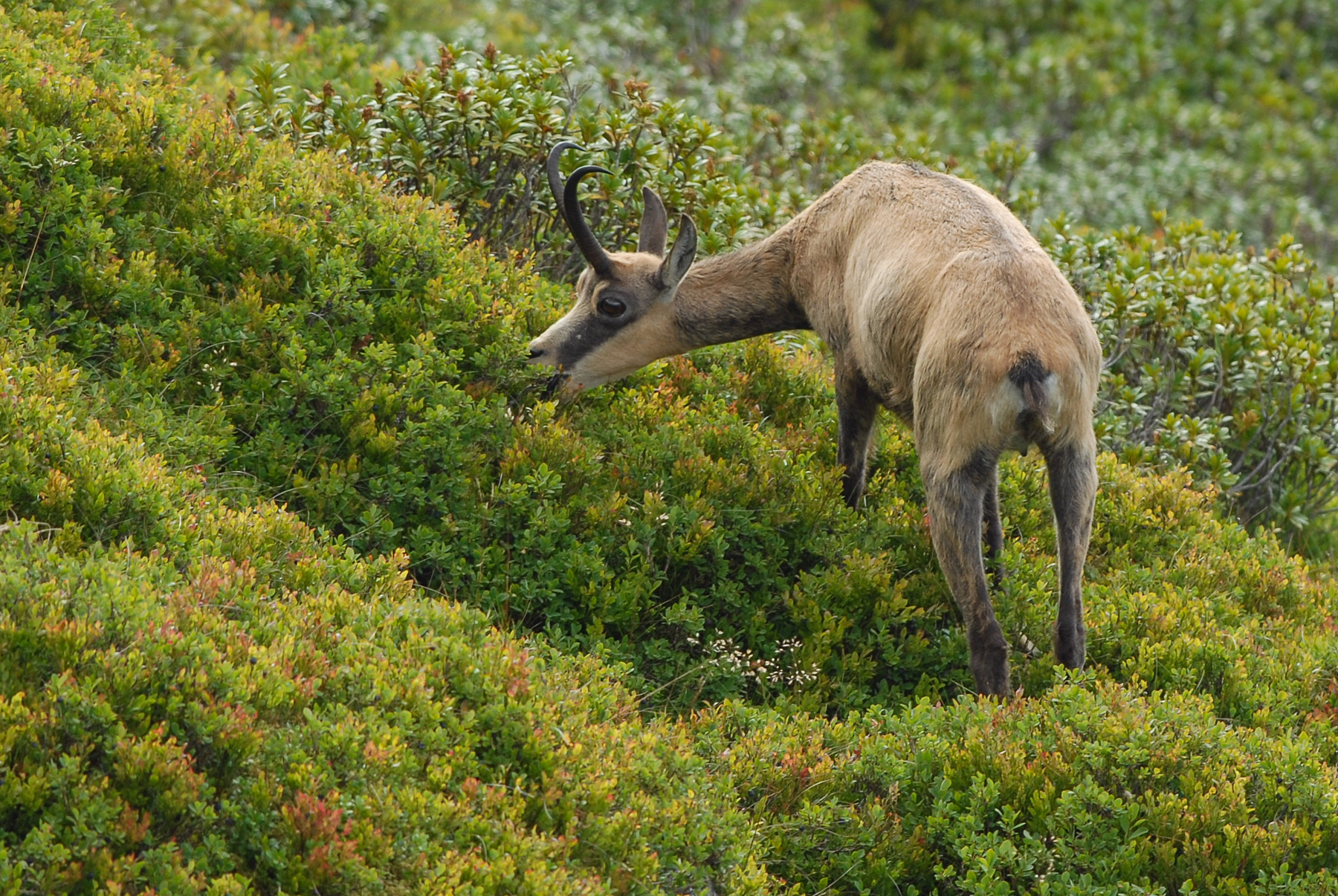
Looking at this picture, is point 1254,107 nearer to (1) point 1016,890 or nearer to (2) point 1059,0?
(2) point 1059,0

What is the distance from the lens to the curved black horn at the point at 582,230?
25.2 ft

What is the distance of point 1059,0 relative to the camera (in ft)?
70.8

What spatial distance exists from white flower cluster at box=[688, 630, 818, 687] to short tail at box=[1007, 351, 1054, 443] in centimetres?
180

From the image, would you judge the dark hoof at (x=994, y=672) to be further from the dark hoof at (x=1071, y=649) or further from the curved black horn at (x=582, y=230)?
the curved black horn at (x=582, y=230)

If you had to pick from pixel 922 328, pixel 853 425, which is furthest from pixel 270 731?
pixel 853 425

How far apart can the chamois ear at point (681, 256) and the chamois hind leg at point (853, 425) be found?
112cm

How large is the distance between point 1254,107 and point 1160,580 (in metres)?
14.6

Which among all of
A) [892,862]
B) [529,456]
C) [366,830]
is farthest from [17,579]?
[892,862]

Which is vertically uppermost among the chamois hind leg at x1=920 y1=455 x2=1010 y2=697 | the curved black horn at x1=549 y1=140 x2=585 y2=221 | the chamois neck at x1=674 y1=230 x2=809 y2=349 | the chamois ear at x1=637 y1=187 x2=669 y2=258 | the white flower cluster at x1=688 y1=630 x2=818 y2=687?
the curved black horn at x1=549 y1=140 x2=585 y2=221

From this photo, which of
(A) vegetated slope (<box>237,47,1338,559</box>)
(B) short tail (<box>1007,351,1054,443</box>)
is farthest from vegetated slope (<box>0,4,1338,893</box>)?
(B) short tail (<box>1007,351,1054,443</box>)

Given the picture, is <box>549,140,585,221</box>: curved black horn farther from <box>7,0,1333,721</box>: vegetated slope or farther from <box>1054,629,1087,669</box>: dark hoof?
<box>1054,629,1087,669</box>: dark hoof

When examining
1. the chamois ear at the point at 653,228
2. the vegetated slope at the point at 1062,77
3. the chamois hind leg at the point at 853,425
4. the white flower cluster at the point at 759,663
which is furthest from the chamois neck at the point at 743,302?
the vegetated slope at the point at 1062,77

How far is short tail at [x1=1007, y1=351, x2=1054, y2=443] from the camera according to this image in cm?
595

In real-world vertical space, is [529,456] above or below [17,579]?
below
